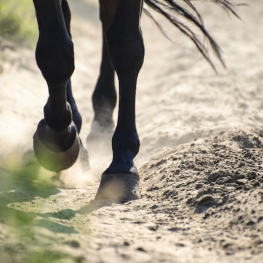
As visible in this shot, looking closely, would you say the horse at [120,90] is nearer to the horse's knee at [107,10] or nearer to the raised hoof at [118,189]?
the raised hoof at [118,189]

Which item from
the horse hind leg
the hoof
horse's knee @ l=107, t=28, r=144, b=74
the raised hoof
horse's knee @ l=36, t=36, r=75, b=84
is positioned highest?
Answer: the horse hind leg

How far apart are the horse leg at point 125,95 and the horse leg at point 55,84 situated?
244 mm

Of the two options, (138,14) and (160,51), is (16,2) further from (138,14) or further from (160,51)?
(138,14)

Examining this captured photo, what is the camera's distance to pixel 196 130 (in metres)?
4.42

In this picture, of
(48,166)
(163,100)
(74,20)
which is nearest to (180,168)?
(48,166)

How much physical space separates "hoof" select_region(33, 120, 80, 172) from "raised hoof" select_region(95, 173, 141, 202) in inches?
13.9

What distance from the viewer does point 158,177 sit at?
3434 millimetres

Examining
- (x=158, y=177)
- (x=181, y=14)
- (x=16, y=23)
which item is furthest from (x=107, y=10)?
(x=16, y=23)

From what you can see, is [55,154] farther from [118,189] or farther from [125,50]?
[125,50]

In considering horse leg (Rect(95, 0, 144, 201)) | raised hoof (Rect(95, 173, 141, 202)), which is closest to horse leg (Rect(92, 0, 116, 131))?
horse leg (Rect(95, 0, 144, 201))

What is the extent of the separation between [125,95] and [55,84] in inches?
14.1

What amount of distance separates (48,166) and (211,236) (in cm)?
126

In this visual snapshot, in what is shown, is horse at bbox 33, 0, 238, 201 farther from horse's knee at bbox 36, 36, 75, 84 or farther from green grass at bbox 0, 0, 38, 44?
green grass at bbox 0, 0, 38, 44

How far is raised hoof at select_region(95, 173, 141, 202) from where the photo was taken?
3092mm
